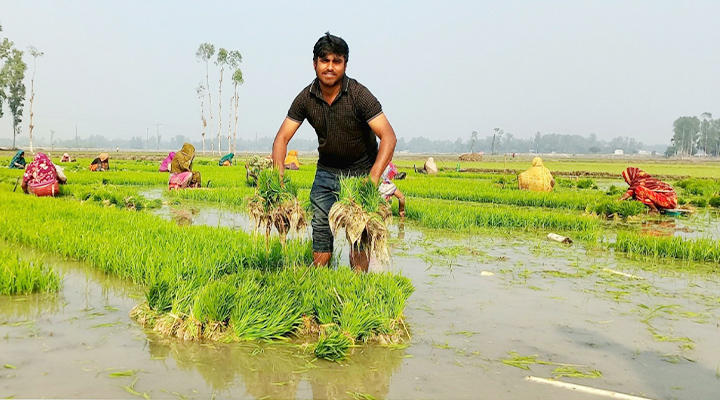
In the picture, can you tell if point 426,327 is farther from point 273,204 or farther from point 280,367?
point 273,204

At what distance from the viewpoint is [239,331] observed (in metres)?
2.82

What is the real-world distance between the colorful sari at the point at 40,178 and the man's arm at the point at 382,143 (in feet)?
28.3

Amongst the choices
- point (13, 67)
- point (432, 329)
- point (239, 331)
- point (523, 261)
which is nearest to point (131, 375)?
point (239, 331)

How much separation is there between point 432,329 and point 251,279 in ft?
3.82

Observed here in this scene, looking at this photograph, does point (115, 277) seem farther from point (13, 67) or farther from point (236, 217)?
point (13, 67)

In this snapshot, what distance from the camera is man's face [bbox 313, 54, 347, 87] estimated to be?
3498 mm

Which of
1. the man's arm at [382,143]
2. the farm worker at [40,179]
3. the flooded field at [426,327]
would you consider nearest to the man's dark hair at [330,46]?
the man's arm at [382,143]

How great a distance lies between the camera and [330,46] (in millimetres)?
3475

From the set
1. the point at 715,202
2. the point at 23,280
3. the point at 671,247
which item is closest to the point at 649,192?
the point at 715,202

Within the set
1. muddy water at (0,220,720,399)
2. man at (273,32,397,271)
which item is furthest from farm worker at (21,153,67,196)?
man at (273,32,397,271)

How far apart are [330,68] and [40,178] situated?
28.6 feet

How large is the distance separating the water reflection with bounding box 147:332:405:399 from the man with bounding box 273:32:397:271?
1.17 meters

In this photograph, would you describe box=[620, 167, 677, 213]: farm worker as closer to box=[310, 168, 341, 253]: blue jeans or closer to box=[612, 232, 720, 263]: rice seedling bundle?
box=[612, 232, 720, 263]: rice seedling bundle

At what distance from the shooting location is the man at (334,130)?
3.53m
